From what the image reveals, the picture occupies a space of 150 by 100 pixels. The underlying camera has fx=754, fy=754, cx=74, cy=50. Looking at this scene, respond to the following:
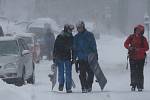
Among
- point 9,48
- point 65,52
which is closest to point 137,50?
point 65,52

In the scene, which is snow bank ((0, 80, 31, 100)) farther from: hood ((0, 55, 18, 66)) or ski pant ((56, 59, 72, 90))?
hood ((0, 55, 18, 66))

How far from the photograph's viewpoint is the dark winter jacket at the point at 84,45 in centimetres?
1916

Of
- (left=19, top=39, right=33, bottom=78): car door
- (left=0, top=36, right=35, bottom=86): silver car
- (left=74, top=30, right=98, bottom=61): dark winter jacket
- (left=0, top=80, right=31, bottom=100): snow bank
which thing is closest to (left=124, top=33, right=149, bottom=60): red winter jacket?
(left=74, top=30, right=98, bottom=61): dark winter jacket

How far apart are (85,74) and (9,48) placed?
427cm

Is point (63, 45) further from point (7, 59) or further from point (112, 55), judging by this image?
point (112, 55)

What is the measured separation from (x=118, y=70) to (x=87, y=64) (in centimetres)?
1276

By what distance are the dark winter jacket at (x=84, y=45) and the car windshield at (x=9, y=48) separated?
3620mm

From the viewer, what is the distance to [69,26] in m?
19.2

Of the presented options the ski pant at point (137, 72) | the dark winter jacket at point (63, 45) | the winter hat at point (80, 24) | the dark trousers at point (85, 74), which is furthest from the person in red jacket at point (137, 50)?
the dark winter jacket at point (63, 45)

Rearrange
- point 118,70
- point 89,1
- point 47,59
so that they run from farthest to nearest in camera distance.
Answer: point 89,1, point 47,59, point 118,70

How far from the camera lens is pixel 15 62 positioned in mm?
21609

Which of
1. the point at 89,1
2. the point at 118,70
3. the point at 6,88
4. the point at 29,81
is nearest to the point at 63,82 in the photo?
the point at 6,88

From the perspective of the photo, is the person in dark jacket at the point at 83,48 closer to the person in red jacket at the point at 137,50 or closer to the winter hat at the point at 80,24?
the winter hat at the point at 80,24

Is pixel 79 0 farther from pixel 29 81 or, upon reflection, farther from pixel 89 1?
pixel 29 81
